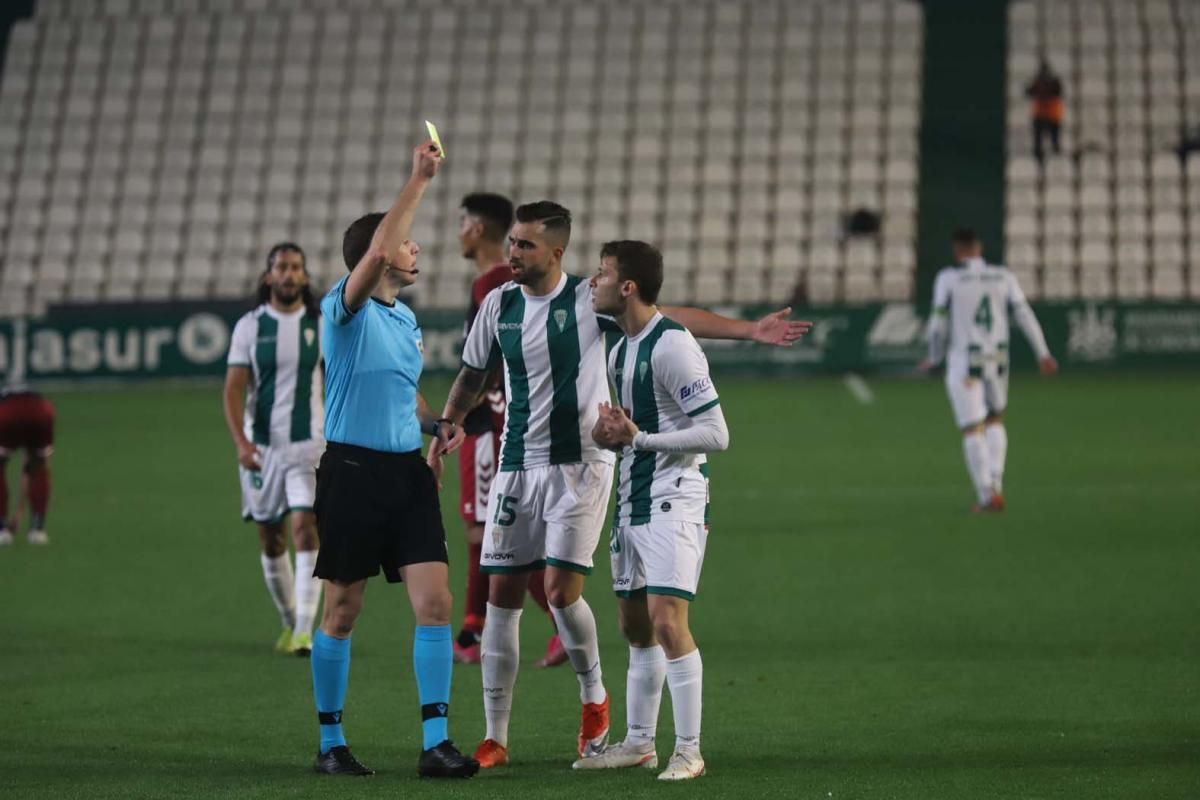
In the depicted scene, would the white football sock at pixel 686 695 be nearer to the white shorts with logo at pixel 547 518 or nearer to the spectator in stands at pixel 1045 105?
the white shorts with logo at pixel 547 518

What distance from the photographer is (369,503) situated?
669 centimetres

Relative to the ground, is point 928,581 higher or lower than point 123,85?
lower

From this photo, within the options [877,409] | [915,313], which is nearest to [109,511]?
[877,409]

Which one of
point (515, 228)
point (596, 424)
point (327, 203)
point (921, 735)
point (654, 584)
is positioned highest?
point (327, 203)

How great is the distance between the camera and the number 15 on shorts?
700 cm

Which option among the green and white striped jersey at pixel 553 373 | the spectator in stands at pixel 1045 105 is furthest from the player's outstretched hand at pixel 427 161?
the spectator in stands at pixel 1045 105

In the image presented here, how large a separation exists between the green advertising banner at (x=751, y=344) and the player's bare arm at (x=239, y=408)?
61.3 feet

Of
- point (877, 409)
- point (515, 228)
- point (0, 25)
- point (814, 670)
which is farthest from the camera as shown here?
point (0, 25)

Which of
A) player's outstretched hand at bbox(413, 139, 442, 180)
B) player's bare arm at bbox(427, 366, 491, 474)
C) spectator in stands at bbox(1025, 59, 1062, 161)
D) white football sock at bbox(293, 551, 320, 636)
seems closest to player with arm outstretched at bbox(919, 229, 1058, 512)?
white football sock at bbox(293, 551, 320, 636)

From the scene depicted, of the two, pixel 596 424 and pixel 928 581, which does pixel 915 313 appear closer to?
pixel 928 581

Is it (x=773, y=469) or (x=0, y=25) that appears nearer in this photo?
(x=773, y=469)

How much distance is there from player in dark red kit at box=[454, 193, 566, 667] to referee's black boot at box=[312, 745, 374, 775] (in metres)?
2.39

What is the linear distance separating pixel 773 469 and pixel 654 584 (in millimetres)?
11611

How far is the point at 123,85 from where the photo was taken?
36156 mm
